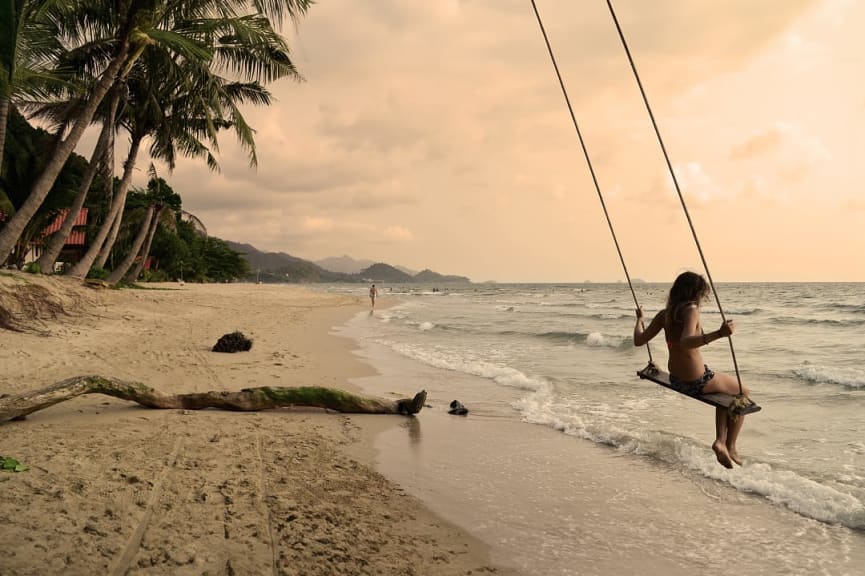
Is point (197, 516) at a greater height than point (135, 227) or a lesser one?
lesser

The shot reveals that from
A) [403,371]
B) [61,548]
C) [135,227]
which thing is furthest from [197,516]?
[135,227]

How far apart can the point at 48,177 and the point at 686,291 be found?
14039 millimetres

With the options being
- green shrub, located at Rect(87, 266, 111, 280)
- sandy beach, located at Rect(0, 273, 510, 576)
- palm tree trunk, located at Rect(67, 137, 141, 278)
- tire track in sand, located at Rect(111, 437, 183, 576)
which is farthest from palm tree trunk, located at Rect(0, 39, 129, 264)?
green shrub, located at Rect(87, 266, 111, 280)

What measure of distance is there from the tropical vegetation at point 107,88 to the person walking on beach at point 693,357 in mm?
11758

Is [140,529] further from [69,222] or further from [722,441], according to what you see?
[69,222]

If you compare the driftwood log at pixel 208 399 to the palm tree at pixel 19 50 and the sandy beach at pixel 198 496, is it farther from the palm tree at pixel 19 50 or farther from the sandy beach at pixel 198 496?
the palm tree at pixel 19 50

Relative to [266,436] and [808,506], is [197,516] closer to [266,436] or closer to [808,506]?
[266,436]

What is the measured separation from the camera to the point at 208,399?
688cm

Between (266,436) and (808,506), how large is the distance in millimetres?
5459

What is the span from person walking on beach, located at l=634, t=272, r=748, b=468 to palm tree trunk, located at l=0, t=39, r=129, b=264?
1364cm

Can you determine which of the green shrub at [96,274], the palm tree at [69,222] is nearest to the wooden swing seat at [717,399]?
the palm tree at [69,222]

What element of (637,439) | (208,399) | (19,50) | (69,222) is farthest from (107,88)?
(637,439)

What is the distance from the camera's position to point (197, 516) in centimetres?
380

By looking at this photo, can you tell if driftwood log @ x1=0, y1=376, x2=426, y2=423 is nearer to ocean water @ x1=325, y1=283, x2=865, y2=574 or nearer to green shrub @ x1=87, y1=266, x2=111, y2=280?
ocean water @ x1=325, y1=283, x2=865, y2=574
